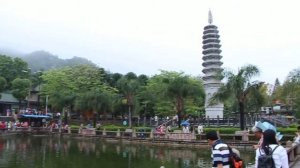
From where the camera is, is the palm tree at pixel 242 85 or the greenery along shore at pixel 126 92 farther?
the greenery along shore at pixel 126 92

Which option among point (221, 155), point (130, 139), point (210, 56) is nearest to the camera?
point (221, 155)

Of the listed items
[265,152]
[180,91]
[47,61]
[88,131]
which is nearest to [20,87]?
[88,131]

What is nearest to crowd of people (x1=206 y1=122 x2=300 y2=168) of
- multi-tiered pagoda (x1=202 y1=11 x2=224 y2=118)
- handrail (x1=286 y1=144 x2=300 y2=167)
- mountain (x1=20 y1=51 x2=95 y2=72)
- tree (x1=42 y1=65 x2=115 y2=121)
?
handrail (x1=286 y1=144 x2=300 y2=167)

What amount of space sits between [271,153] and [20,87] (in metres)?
68.4

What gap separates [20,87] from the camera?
230 ft

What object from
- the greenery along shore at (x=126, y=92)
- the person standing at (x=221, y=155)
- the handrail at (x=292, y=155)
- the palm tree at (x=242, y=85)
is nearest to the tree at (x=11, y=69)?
the greenery along shore at (x=126, y=92)

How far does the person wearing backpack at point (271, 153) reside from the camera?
21.5 feet

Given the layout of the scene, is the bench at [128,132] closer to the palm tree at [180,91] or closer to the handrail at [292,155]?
the palm tree at [180,91]

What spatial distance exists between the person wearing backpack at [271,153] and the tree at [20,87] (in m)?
67.5

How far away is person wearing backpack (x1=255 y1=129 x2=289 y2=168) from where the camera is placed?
6.54 meters

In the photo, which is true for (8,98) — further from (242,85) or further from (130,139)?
(242,85)

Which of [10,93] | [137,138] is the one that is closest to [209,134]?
[137,138]

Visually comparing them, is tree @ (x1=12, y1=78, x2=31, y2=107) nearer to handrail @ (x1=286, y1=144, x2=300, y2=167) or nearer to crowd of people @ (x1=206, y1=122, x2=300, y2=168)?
handrail @ (x1=286, y1=144, x2=300, y2=167)

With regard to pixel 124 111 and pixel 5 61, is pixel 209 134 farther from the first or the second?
pixel 5 61
